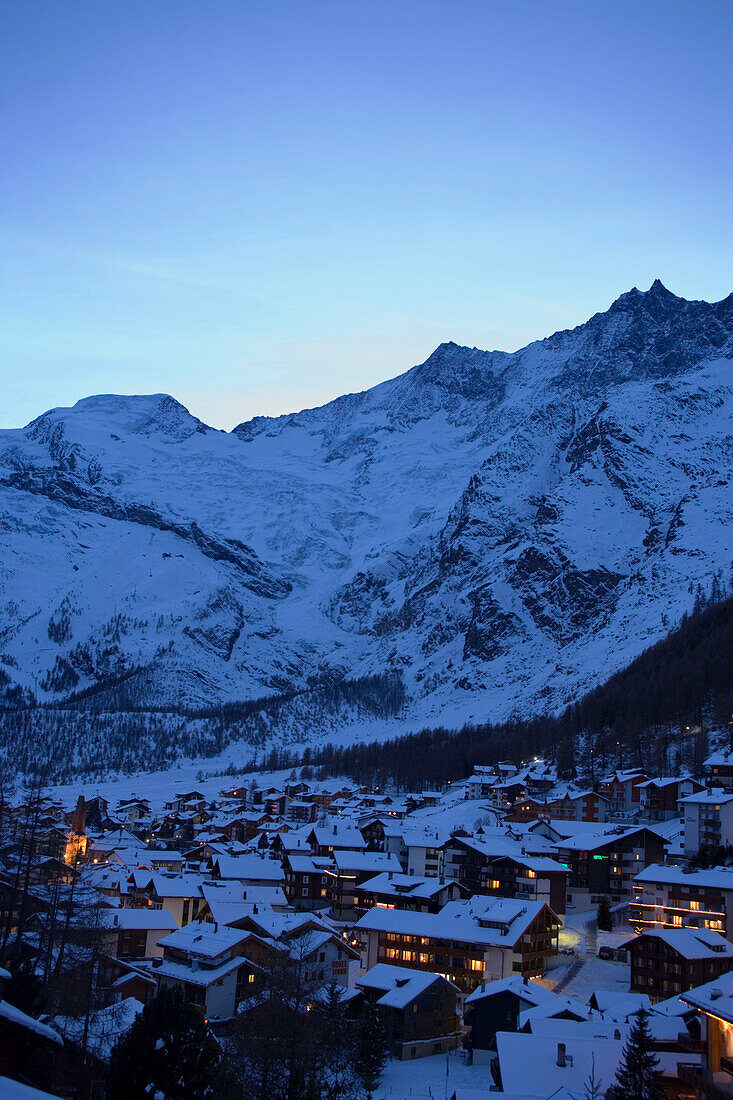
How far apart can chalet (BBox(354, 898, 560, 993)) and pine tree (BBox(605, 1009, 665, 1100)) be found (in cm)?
2154

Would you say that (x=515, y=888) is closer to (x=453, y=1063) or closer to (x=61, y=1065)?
(x=453, y=1063)

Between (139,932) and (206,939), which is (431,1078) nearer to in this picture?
(206,939)

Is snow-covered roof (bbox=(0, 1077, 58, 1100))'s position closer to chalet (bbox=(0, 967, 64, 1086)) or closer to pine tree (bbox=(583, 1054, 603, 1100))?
chalet (bbox=(0, 967, 64, 1086))

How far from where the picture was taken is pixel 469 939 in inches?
1922

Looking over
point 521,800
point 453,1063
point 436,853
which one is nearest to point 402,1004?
point 453,1063

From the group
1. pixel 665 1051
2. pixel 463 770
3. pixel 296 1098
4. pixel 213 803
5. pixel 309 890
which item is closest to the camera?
pixel 296 1098

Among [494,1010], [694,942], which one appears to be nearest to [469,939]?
[494,1010]

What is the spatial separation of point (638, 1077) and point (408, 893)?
3656 centimetres

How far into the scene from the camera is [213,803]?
117375 millimetres

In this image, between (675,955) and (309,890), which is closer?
(675,955)

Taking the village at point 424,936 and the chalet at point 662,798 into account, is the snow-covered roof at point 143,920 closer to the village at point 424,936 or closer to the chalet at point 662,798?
the village at point 424,936

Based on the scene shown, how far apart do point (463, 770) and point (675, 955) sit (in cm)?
8653

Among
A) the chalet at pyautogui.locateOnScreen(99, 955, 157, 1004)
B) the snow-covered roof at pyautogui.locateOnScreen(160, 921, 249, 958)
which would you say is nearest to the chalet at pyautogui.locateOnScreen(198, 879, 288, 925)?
the snow-covered roof at pyautogui.locateOnScreen(160, 921, 249, 958)

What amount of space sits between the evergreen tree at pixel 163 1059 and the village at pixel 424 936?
220cm
